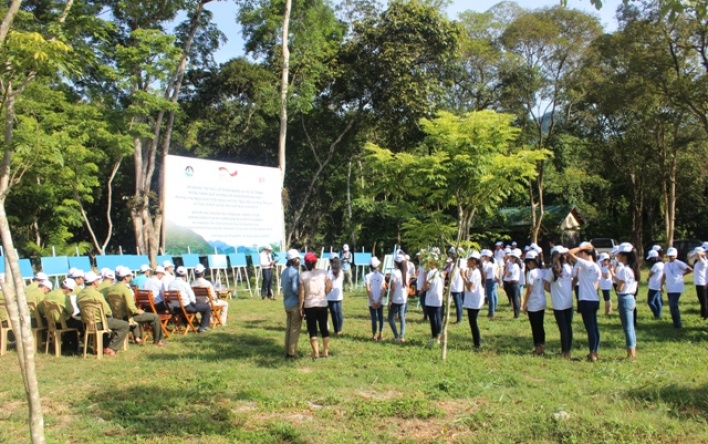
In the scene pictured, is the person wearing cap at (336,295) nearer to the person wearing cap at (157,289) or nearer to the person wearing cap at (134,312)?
the person wearing cap at (134,312)

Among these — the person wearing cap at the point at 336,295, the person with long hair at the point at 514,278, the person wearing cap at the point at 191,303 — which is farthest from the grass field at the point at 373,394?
the person with long hair at the point at 514,278

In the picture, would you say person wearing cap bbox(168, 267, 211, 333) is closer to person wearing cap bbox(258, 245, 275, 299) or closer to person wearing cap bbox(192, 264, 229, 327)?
person wearing cap bbox(192, 264, 229, 327)

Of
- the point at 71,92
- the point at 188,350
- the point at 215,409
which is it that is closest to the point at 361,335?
the point at 188,350

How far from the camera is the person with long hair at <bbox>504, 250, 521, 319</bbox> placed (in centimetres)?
1352

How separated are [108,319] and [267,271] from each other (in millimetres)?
8774

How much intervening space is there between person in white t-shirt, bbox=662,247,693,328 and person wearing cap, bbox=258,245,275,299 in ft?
36.9

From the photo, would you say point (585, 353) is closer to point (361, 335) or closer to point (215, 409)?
point (361, 335)

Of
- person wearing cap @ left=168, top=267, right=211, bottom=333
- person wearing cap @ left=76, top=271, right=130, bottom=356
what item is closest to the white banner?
person wearing cap @ left=168, top=267, right=211, bottom=333

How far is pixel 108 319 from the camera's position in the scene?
9.98 meters

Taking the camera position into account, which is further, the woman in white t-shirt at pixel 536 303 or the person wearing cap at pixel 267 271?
the person wearing cap at pixel 267 271

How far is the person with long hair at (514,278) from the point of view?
13.5 metres

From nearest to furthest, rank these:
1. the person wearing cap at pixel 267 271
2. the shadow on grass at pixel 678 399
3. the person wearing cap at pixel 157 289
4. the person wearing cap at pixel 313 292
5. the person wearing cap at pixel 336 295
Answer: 1. the shadow on grass at pixel 678 399
2. the person wearing cap at pixel 313 292
3. the person wearing cap at pixel 336 295
4. the person wearing cap at pixel 157 289
5. the person wearing cap at pixel 267 271

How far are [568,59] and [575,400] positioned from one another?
27.0 metres

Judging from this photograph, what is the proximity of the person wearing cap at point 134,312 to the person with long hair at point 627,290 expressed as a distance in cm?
779
